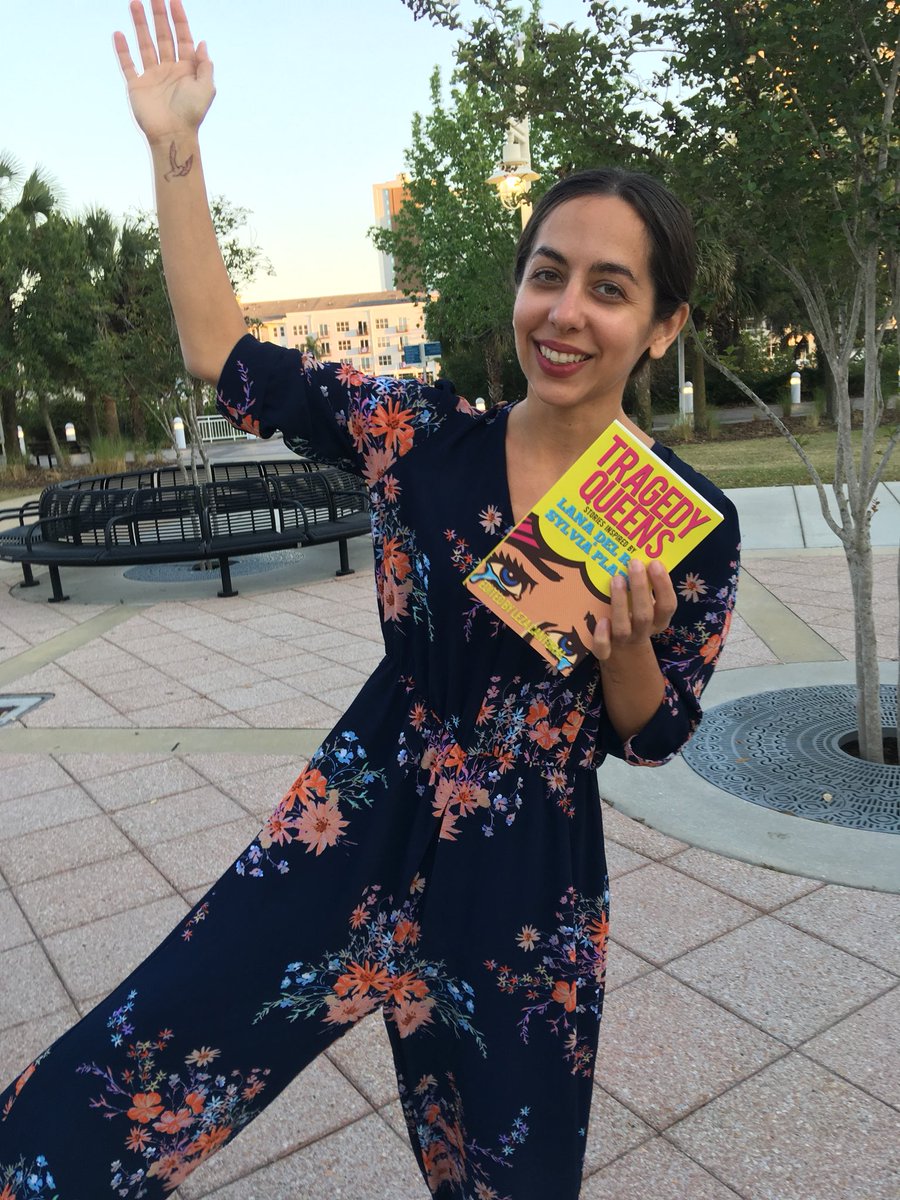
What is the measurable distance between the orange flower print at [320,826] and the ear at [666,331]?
0.83 m

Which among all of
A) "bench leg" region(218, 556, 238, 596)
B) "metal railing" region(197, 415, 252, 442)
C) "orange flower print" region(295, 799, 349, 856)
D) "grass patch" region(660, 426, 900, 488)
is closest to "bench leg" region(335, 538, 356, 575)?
"bench leg" region(218, 556, 238, 596)

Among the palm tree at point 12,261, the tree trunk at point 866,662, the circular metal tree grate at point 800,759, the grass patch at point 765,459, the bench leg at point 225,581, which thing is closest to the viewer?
the circular metal tree grate at point 800,759

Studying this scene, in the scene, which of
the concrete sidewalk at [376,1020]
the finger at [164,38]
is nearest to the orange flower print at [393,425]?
the finger at [164,38]

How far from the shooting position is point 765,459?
15.8 m

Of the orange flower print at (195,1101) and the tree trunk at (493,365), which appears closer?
the orange flower print at (195,1101)

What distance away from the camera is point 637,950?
292 centimetres

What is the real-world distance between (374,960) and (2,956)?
211 cm

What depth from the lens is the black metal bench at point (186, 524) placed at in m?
8.30

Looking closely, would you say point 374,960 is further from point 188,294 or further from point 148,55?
point 148,55

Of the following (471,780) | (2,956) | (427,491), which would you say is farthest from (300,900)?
(2,956)

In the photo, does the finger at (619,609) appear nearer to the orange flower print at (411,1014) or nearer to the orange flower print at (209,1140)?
the orange flower print at (411,1014)

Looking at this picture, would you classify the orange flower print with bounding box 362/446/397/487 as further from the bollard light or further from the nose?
the bollard light

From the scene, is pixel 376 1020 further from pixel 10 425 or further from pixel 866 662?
pixel 10 425

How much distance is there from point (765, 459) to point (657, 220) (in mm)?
15289
